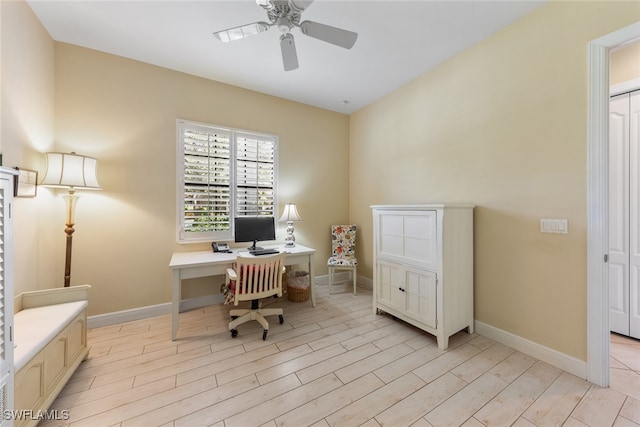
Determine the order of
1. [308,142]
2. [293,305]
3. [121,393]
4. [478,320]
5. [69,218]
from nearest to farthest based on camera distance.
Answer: [121,393] → [69,218] → [478,320] → [293,305] → [308,142]

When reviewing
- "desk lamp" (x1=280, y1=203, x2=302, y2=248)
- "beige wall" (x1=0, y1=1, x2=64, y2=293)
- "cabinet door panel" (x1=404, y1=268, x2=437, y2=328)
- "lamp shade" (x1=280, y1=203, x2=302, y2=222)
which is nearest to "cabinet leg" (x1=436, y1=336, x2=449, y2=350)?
"cabinet door panel" (x1=404, y1=268, x2=437, y2=328)

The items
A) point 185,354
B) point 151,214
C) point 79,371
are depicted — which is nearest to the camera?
point 79,371

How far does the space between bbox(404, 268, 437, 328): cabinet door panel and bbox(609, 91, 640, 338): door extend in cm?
187

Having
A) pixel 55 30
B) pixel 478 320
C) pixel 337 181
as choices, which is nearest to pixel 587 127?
pixel 478 320

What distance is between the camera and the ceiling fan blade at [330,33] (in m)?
1.67

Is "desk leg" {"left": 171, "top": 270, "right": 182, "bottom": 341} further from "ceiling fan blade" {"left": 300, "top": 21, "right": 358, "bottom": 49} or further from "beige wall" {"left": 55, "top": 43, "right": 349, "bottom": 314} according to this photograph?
"ceiling fan blade" {"left": 300, "top": 21, "right": 358, "bottom": 49}

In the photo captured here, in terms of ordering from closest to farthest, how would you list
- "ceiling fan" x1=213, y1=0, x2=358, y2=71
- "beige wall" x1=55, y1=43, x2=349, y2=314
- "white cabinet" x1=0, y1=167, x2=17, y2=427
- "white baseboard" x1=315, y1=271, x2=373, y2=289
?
1. "white cabinet" x1=0, y1=167, x2=17, y2=427
2. "ceiling fan" x1=213, y1=0, x2=358, y2=71
3. "beige wall" x1=55, y1=43, x2=349, y2=314
4. "white baseboard" x1=315, y1=271, x2=373, y2=289

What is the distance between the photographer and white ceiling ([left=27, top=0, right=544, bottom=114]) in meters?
1.97

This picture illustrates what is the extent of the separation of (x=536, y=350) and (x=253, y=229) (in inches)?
118

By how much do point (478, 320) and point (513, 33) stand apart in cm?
270

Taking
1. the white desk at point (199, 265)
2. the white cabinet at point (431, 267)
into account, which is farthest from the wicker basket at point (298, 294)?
the white cabinet at point (431, 267)

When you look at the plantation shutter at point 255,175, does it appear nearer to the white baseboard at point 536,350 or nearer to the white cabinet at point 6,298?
the white cabinet at point 6,298

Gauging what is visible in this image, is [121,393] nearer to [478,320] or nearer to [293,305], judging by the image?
[293,305]

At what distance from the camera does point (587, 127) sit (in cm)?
172
